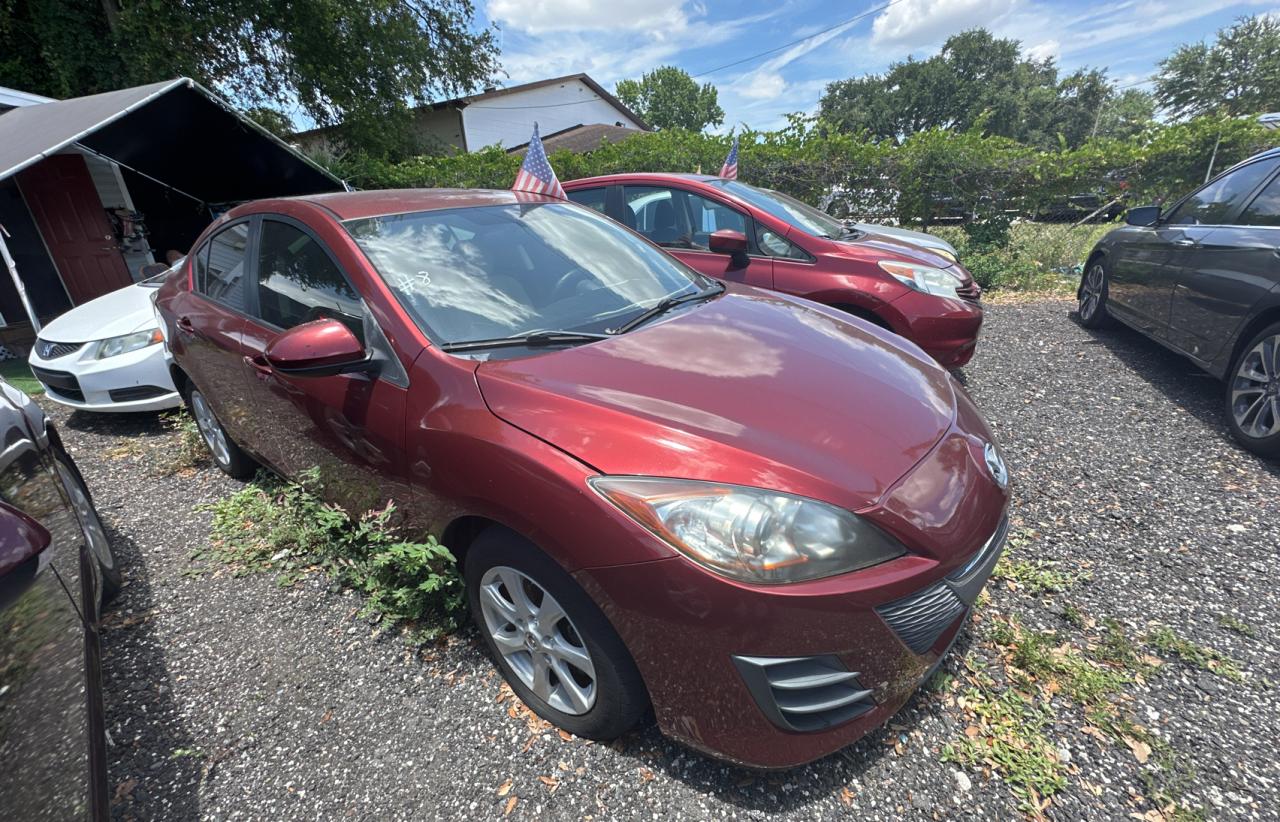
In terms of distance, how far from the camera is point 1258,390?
10.7ft

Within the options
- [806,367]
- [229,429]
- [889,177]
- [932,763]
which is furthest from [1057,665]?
[889,177]

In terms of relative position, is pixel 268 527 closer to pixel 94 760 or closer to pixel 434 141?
pixel 94 760

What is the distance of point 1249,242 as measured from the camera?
3.42 m

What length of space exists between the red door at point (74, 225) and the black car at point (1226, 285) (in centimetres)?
1266

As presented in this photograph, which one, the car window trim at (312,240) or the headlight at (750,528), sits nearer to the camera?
the headlight at (750,528)

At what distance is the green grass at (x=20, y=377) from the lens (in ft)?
19.8

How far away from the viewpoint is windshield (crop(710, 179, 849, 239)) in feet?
15.1

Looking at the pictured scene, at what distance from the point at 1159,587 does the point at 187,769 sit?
3.65 m

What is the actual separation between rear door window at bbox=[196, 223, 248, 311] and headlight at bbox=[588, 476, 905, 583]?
248cm

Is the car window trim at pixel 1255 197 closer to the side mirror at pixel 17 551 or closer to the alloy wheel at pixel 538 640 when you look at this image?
the alloy wheel at pixel 538 640

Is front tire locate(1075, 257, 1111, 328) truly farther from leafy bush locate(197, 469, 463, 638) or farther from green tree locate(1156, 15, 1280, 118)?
green tree locate(1156, 15, 1280, 118)

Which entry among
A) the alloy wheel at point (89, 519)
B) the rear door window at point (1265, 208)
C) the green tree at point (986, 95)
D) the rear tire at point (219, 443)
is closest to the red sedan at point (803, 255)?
the rear door window at point (1265, 208)

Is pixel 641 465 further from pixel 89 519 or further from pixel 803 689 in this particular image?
pixel 89 519

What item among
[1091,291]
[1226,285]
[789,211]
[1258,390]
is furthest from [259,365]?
[1091,291]
